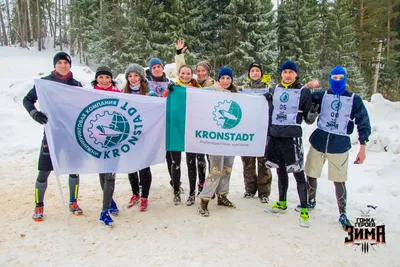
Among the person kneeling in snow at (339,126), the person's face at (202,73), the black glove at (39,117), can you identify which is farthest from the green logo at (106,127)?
the person kneeling in snow at (339,126)

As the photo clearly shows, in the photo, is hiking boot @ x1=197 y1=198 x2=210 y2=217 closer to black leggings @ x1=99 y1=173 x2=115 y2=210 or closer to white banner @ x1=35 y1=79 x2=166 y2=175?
white banner @ x1=35 y1=79 x2=166 y2=175

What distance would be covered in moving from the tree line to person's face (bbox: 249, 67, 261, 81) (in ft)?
55.4

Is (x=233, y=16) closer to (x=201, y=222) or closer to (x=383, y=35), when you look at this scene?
(x=383, y=35)

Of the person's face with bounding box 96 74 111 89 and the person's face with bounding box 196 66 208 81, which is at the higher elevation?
the person's face with bounding box 196 66 208 81

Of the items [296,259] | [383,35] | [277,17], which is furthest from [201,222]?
[383,35]

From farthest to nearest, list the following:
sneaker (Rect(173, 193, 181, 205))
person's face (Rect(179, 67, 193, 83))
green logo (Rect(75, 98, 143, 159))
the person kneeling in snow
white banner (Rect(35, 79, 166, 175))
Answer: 1. sneaker (Rect(173, 193, 181, 205))
2. person's face (Rect(179, 67, 193, 83))
3. the person kneeling in snow
4. green logo (Rect(75, 98, 143, 159))
5. white banner (Rect(35, 79, 166, 175))

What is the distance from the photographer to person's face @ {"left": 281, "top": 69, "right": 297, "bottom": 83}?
157 inches

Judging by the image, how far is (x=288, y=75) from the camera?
3.99 metres

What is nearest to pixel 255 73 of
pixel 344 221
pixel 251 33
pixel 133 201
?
pixel 344 221

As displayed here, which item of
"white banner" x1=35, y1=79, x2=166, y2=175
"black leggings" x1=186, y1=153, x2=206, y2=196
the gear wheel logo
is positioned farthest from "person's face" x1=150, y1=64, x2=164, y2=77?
"black leggings" x1=186, y1=153, x2=206, y2=196

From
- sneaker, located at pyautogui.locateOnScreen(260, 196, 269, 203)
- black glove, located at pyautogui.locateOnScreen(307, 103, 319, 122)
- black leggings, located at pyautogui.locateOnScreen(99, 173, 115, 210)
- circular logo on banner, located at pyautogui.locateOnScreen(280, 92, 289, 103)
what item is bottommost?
sneaker, located at pyautogui.locateOnScreen(260, 196, 269, 203)

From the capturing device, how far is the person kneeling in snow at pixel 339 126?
3.87m

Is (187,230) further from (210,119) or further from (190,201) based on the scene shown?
(210,119)

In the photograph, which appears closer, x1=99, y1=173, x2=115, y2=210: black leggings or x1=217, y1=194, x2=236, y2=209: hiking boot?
x1=99, y1=173, x2=115, y2=210: black leggings
